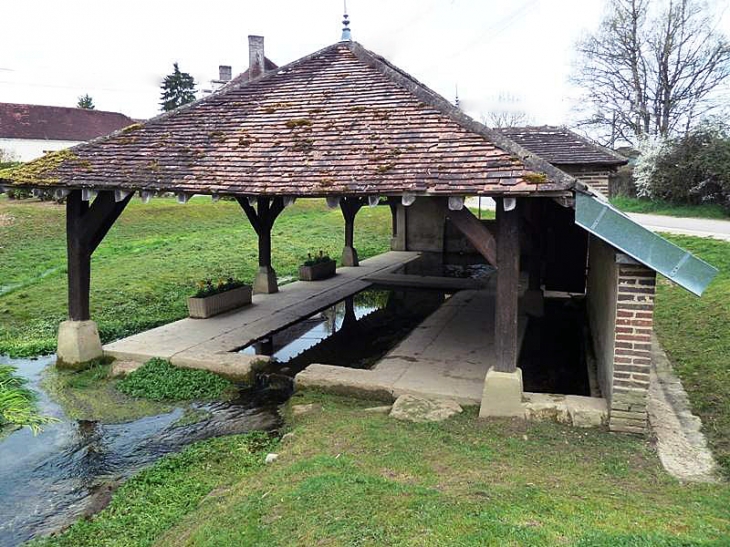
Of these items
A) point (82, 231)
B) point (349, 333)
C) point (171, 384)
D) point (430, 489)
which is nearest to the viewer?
point (430, 489)

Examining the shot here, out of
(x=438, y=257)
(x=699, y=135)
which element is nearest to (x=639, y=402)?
(x=438, y=257)

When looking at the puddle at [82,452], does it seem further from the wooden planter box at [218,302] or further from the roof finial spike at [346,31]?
the roof finial spike at [346,31]

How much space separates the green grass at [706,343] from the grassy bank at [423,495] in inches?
47.1

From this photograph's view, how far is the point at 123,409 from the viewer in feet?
22.8

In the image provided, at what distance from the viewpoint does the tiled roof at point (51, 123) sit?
40781 millimetres

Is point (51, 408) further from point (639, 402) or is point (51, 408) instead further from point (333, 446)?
point (639, 402)

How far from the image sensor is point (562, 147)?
49.1ft

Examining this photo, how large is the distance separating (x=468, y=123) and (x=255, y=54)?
67.2 feet

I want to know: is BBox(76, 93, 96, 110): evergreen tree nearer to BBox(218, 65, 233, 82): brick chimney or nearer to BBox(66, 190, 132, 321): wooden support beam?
BBox(218, 65, 233, 82): brick chimney

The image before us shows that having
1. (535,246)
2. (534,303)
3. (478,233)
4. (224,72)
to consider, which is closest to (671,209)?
(535,246)

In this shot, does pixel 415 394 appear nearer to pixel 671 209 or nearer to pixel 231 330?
pixel 231 330

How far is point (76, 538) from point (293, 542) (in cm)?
183

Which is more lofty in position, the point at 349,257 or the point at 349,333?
the point at 349,257

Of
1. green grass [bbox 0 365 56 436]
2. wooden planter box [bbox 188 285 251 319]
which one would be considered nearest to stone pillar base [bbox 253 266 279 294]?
wooden planter box [bbox 188 285 251 319]
